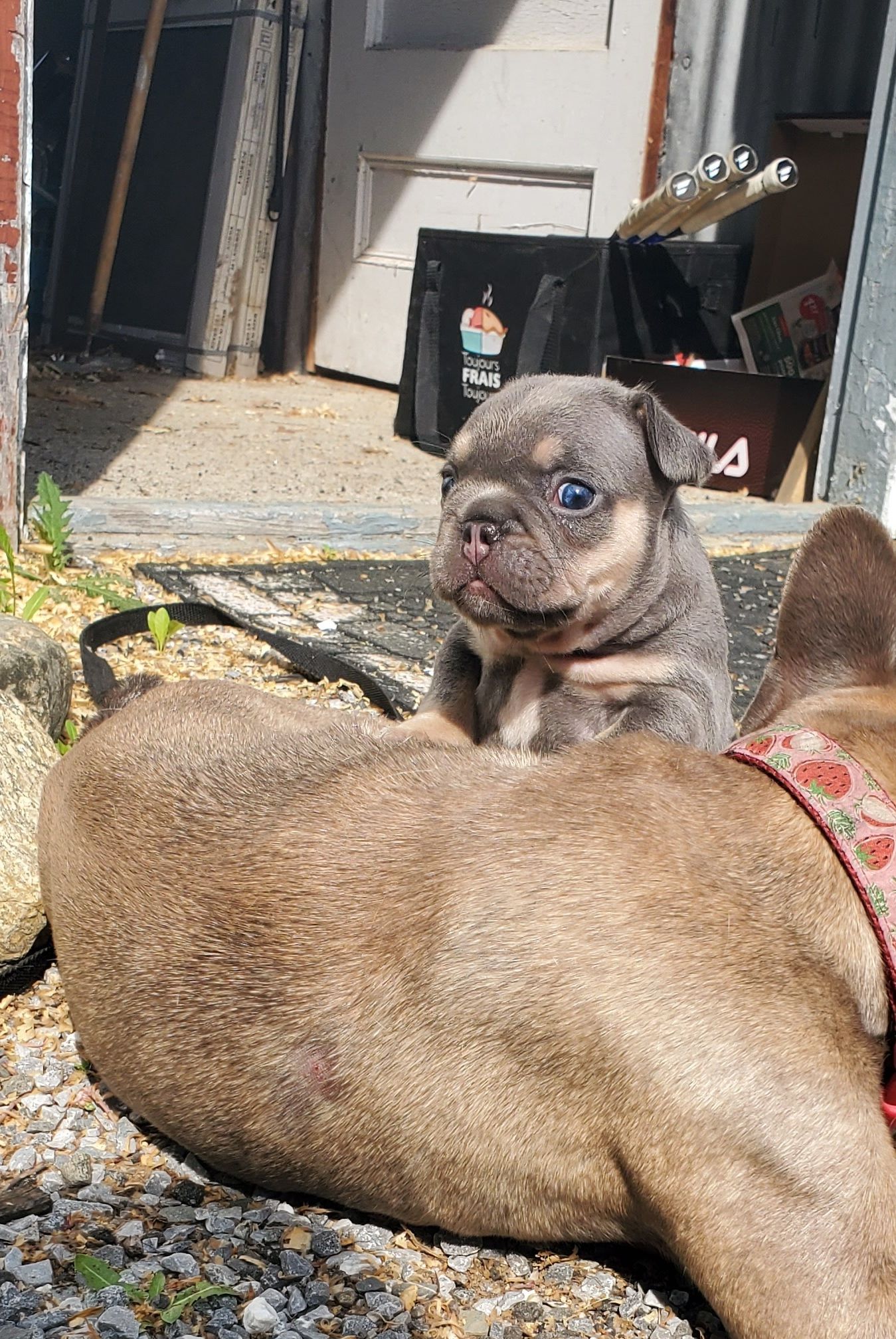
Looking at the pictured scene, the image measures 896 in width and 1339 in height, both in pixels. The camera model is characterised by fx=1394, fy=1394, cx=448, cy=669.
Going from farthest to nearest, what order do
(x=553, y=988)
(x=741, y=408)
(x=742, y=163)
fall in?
(x=741, y=408) < (x=742, y=163) < (x=553, y=988)

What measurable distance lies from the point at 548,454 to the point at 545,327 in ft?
16.3

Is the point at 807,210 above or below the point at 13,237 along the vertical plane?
above

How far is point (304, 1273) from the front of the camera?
221 cm

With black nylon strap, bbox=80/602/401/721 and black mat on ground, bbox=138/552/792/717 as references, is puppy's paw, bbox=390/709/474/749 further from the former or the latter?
black mat on ground, bbox=138/552/792/717

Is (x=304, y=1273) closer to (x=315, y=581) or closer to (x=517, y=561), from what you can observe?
(x=517, y=561)

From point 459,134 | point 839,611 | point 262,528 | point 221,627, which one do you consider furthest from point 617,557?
point 459,134

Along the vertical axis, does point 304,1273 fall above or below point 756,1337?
below

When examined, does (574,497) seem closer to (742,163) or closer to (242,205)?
(742,163)

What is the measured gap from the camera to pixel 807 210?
8.82 m

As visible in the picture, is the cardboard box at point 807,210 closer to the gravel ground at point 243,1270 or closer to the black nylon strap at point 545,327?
the black nylon strap at point 545,327

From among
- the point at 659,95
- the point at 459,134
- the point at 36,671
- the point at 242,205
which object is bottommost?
the point at 36,671

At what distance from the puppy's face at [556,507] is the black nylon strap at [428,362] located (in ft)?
17.9

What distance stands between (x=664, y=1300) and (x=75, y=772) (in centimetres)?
142

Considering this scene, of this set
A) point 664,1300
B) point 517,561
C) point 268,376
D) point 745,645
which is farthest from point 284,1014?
point 268,376
